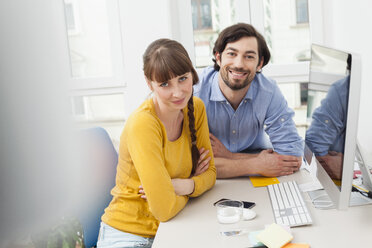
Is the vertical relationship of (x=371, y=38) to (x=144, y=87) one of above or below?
above

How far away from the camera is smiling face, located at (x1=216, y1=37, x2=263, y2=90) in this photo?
1.58 meters

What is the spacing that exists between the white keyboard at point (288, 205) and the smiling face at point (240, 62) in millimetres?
537

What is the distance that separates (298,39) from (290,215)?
1705mm

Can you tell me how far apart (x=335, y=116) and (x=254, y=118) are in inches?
32.8

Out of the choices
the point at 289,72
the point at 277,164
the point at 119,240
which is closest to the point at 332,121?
the point at 277,164

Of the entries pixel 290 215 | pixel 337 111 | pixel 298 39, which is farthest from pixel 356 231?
pixel 298 39

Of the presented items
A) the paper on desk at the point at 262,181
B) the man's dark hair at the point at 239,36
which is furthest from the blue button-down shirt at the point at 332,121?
the man's dark hair at the point at 239,36

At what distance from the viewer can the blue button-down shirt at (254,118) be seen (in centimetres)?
158

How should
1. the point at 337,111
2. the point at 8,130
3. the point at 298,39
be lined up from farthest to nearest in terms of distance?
the point at 298,39
the point at 337,111
the point at 8,130

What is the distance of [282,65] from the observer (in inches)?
89.7

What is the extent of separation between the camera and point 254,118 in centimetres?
166

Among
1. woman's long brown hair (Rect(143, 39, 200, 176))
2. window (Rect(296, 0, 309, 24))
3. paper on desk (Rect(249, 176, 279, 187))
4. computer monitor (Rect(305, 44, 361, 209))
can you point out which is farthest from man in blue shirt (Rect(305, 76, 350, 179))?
window (Rect(296, 0, 309, 24))

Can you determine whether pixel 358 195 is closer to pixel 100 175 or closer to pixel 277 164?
pixel 277 164

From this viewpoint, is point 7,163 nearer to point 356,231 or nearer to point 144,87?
point 356,231
